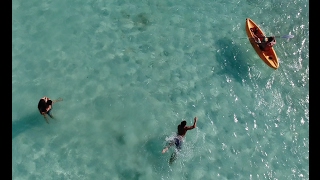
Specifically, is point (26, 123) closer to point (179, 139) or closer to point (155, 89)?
point (155, 89)

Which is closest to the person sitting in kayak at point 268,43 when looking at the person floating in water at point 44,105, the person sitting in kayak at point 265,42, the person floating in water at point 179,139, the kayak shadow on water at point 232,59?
the person sitting in kayak at point 265,42

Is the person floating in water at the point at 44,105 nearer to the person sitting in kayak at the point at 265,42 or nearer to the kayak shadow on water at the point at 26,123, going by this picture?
the kayak shadow on water at the point at 26,123

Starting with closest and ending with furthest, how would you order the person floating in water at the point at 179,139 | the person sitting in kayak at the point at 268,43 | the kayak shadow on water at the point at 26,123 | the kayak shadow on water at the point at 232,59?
1. the person floating in water at the point at 179,139
2. the kayak shadow on water at the point at 26,123
3. the person sitting in kayak at the point at 268,43
4. the kayak shadow on water at the point at 232,59

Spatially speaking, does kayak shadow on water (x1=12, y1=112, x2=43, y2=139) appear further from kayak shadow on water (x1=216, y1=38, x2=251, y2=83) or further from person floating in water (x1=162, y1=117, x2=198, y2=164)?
kayak shadow on water (x1=216, y1=38, x2=251, y2=83)

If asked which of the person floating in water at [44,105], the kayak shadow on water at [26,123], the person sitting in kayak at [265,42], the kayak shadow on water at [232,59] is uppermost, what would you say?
the person sitting in kayak at [265,42]

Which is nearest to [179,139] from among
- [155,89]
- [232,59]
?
[155,89]
